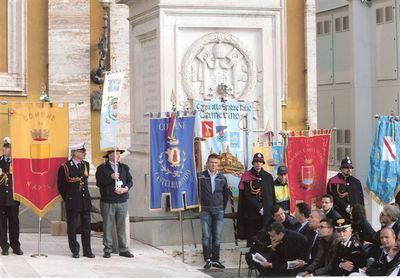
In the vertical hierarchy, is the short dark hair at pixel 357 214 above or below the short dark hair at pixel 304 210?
below

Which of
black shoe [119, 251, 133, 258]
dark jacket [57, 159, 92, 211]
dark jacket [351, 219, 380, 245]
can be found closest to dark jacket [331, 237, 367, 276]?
dark jacket [351, 219, 380, 245]

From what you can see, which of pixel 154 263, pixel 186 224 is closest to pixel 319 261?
pixel 154 263

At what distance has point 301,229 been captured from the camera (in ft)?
41.7

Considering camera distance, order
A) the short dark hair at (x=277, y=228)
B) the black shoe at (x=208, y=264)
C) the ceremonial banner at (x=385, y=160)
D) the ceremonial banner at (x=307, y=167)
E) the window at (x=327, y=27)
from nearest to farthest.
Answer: the short dark hair at (x=277, y=228)
the black shoe at (x=208, y=264)
the ceremonial banner at (x=307, y=167)
the ceremonial banner at (x=385, y=160)
the window at (x=327, y=27)

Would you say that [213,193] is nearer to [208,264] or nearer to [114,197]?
[208,264]

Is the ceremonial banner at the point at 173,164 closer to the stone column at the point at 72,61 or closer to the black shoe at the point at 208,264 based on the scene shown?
the black shoe at the point at 208,264

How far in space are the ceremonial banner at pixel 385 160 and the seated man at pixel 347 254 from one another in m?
4.73

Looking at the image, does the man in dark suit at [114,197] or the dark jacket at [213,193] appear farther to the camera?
the dark jacket at [213,193]

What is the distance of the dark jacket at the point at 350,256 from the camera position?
11430mm

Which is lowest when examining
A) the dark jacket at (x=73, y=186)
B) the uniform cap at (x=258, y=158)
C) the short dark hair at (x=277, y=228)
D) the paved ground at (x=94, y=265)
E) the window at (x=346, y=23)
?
the paved ground at (x=94, y=265)

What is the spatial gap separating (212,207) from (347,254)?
3360mm

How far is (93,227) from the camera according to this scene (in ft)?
55.1

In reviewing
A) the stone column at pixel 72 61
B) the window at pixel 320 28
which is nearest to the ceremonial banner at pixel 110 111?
the stone column at pixel 72 61

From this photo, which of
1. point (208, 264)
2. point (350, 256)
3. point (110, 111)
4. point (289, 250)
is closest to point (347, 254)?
point (350, 256)
